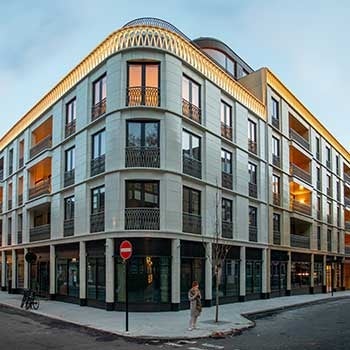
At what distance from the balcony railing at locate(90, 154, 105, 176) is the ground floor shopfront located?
351cm

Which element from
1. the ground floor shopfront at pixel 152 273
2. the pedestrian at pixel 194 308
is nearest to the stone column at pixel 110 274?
the ground floor shopfront at pixel 152 273

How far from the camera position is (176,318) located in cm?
1969

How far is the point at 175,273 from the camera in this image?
2264cm

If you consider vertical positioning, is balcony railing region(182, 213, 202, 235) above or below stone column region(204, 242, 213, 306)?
above

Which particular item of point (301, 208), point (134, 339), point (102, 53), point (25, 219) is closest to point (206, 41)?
point (102, 53)

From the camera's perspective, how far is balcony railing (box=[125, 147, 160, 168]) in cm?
2270

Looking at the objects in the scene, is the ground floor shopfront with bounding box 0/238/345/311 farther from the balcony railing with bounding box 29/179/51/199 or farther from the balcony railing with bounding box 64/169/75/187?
the balcony railing with bounding box 29/179/51/199

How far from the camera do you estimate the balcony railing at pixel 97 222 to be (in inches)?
929

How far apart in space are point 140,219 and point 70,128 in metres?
8.82

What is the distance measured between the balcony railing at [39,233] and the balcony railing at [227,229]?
11.1 m

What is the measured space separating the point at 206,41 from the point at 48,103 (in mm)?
11835

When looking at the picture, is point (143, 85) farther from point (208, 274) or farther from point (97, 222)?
point (208, 274)

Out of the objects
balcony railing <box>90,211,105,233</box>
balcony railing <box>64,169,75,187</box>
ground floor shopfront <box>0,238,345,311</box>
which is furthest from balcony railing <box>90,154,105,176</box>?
ground floor shopfront <box>0,238,345,311</box>

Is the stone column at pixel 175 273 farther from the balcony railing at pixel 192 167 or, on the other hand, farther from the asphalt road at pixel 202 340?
the asphalt road at pixel 202 340
